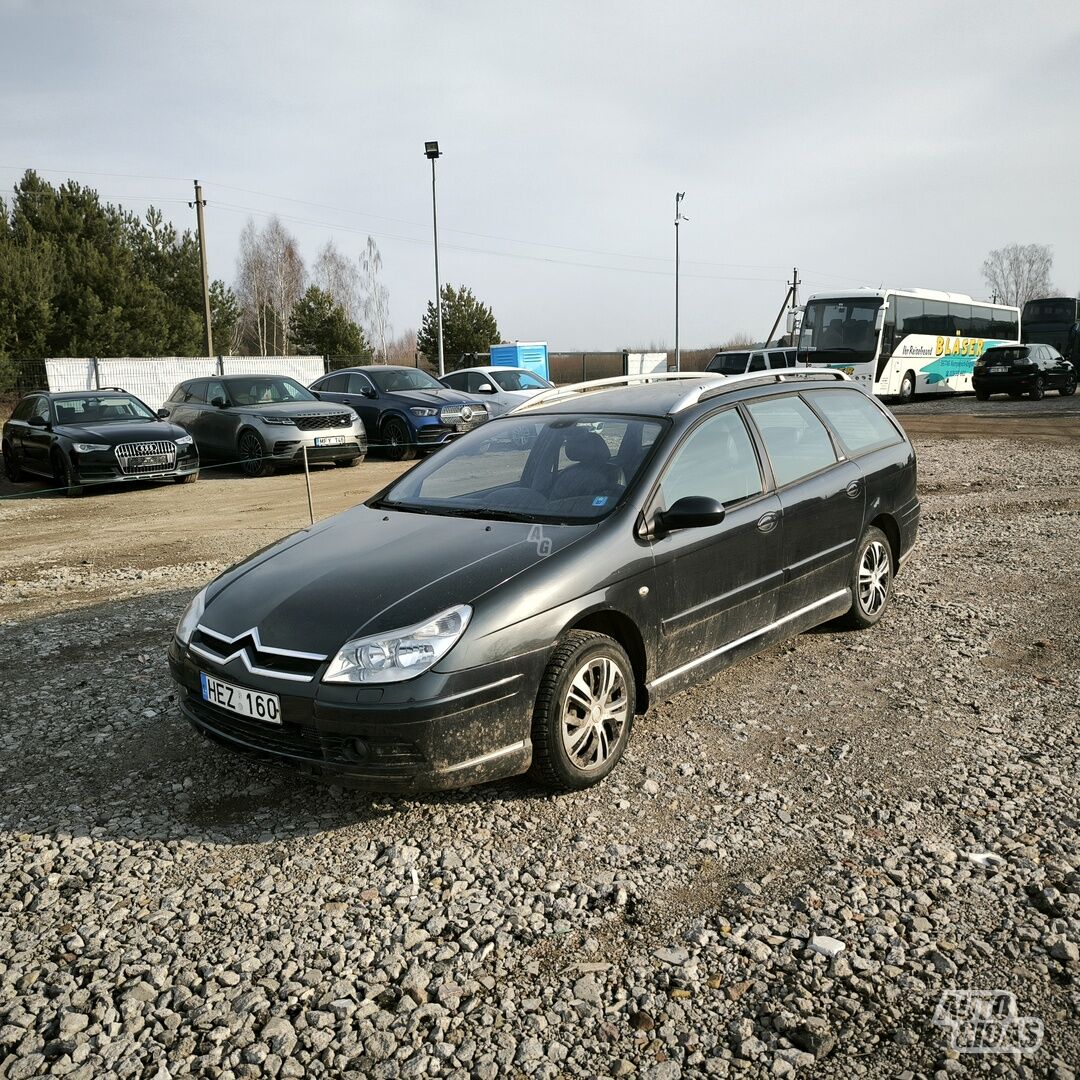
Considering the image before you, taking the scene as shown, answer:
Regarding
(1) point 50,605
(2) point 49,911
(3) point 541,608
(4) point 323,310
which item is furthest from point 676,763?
(4) point 323,310

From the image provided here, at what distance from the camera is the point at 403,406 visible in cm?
1742

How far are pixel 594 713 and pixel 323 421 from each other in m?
12.7

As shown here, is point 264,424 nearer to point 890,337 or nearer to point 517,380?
point 517,380

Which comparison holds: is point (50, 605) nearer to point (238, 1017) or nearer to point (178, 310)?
point (238, 1017)

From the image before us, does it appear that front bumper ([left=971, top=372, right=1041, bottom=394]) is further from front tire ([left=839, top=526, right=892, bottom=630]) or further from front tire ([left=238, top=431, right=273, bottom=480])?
front tire ([left=839, top=526, right=892, bottom=630])

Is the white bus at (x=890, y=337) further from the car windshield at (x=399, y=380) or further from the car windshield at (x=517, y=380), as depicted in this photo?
the car windshield at (x=399, y=380)

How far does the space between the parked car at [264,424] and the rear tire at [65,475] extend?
8.09 feet

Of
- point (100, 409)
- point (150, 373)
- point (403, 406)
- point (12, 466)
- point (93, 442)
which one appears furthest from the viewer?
point (150, 373)

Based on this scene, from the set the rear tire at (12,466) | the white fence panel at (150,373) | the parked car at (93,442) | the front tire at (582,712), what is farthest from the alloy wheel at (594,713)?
the white fence panel at (150,373)

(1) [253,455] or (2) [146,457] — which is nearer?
(2) [146,457]

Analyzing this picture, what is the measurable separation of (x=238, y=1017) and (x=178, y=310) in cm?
4088

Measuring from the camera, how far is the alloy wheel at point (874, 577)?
20.0 feet

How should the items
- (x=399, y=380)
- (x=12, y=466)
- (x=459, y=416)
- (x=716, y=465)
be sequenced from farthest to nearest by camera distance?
(x=399, y=380)
(x=459, y=416)
(x=12, y=466)
(x=716, y=465)

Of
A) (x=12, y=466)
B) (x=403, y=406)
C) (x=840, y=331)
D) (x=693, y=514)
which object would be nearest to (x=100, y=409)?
(x=12, y=466)
